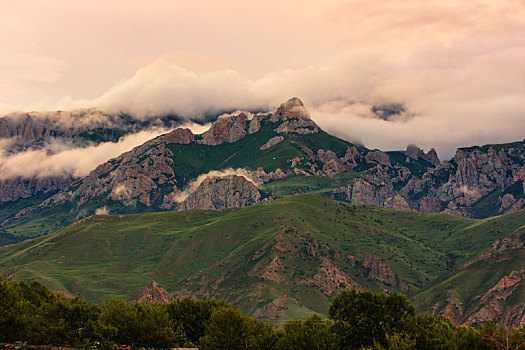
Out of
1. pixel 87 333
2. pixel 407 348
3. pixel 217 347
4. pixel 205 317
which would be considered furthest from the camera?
pixel 205 317

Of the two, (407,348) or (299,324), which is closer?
(407,348)

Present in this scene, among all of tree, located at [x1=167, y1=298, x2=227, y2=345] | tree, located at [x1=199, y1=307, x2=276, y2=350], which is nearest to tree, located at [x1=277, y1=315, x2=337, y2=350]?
tree, located at [x1=199, y1=307, x2=276, y2=350]

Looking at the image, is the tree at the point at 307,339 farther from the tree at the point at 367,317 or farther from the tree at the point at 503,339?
the tree at the point at 503,339

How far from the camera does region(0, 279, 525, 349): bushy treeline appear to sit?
129 m

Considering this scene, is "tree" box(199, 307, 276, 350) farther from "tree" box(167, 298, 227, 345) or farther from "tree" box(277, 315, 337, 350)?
"tree" box(167, 298, 227, 345)

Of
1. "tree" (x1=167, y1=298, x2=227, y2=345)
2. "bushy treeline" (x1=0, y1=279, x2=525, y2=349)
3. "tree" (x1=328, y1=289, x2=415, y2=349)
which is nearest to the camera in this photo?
"bushy treeline" (x1=0, y1=279, x2=525, y2=349)

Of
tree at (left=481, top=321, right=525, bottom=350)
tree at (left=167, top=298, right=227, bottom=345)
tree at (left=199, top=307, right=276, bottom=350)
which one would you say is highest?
tree at (left=481, top=321, right=525, bottom=350)

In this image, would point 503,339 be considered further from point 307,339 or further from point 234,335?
point 234,335

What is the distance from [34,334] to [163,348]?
3342cm

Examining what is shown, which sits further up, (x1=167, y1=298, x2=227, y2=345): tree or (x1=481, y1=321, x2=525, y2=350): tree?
(x1=481, y1=321, x2=525, y2=350): tree

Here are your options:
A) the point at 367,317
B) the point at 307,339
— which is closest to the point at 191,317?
the point at 307,339

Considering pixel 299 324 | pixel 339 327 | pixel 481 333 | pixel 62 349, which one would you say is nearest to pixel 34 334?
pixel 62 349

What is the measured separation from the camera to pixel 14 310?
420ft

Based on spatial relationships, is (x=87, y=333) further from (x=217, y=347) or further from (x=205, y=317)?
(x=205, y=317)
